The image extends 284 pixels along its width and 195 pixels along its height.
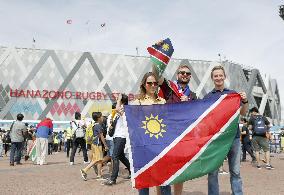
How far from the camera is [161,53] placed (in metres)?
4.72

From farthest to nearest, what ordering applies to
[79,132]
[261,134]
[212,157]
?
1. [79,132]
2. [261,134]
3. [212,157]

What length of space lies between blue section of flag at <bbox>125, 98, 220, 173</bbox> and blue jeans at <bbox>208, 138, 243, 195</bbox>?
771mm

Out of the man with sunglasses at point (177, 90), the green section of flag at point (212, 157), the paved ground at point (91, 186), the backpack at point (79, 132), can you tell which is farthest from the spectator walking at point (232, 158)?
the backpack at point (79, 132)

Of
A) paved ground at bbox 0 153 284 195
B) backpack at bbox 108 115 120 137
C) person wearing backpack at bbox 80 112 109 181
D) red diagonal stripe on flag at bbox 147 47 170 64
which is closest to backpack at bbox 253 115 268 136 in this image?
paved ground at bbox 0 153 284 195

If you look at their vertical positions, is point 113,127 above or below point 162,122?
above

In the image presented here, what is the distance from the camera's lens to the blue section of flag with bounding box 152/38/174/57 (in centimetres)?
473

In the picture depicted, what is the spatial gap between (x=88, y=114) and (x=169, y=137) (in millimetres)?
44136

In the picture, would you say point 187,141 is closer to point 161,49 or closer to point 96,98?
point 161,49

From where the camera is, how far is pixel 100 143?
29.9 ft

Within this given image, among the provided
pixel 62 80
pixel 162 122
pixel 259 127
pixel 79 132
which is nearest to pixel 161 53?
pixel 162 122

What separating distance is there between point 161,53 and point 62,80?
4425 centimetres

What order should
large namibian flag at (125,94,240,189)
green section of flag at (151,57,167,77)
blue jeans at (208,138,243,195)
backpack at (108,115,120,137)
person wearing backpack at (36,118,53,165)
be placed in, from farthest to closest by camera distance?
person wearing backpack at (36,118,53,165)
backpack at (108,115,120,137)
blue jeans at (208,138,243,195)
green section of flag at (151,57,167,77)
large namibian flag at (125,94,240,189)

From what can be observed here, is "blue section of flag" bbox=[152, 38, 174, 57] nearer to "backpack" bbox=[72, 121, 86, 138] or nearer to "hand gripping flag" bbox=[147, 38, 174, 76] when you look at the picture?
"hand gripping flag" bbox=[147, 38, 174, 76]

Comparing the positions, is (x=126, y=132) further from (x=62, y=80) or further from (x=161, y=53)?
(x=62, y=80)
